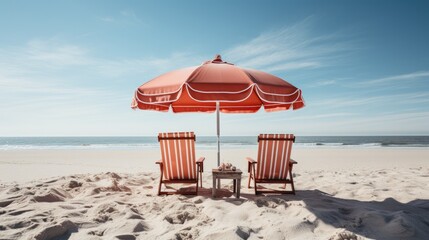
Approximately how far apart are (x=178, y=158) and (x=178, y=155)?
2.1 inches

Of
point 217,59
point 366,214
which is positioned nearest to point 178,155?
point 217,59

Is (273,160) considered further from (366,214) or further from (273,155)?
(366,214)

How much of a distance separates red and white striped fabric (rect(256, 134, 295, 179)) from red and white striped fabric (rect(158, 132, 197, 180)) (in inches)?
42.8

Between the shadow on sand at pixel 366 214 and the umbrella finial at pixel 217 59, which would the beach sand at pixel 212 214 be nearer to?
the shadow on sand at pixel 366 214

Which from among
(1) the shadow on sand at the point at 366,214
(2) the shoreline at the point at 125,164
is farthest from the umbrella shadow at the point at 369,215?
(2) the shoreline at the point at 125,164

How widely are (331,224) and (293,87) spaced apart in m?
1.86

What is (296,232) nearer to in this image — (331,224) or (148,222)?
(331,224)

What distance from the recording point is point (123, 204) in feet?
12.6


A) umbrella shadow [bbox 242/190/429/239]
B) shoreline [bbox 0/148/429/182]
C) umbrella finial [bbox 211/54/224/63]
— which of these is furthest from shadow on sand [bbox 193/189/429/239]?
shoreline [bbox 0/148/429/182]

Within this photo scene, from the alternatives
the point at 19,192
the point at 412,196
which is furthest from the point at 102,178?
the point at 412,196

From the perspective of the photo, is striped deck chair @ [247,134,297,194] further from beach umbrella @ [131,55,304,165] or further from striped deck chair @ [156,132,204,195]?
striped deck chair @ [156,132,204,195]

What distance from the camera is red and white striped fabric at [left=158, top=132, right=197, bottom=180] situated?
4387mm

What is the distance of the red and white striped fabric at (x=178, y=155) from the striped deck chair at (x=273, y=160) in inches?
39.7

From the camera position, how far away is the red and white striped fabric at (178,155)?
14.4ft
